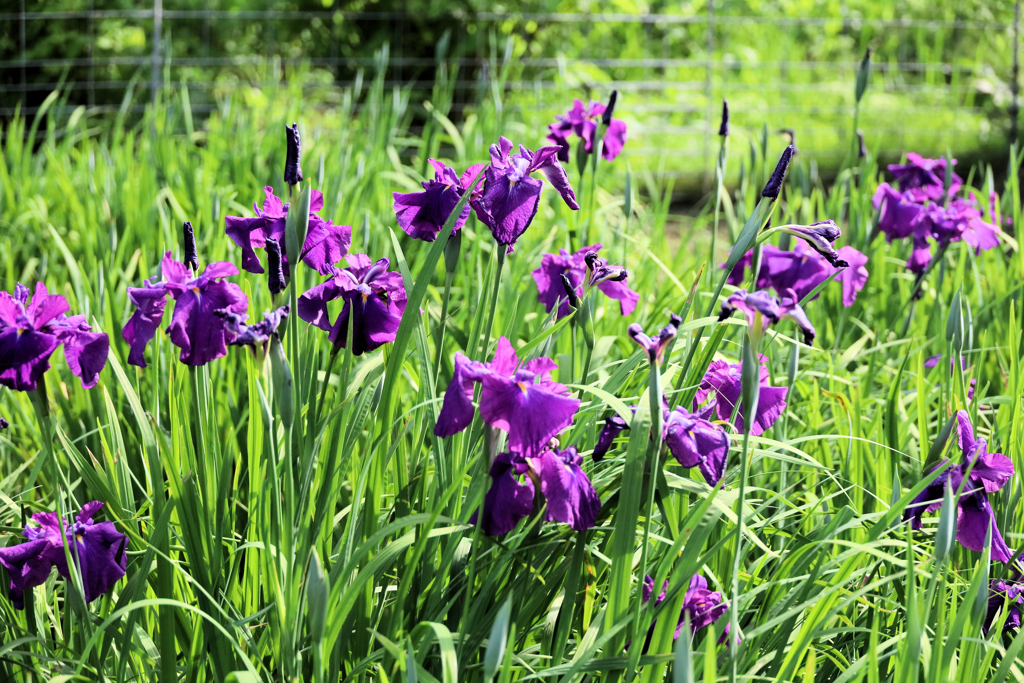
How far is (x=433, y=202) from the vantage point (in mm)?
1151

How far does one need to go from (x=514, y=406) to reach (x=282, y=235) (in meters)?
0.44

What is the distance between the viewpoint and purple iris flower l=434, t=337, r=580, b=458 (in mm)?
924

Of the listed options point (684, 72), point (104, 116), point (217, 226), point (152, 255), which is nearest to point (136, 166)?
point (152, 255)

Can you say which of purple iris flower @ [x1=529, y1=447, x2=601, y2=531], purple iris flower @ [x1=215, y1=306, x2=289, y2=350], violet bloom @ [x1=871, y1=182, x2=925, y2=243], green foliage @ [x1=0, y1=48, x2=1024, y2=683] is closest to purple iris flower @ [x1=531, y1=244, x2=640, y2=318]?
green foliage @ [x1=0, y1=48, x2=1024, y2=683]

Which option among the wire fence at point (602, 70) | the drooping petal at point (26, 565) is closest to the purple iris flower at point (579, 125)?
the drooping petal at point (26, 565)

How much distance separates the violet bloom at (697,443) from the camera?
974 millimetres

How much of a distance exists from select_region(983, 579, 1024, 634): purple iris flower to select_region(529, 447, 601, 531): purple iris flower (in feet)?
2.17

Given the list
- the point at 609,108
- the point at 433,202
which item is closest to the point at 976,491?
the point at 433,202

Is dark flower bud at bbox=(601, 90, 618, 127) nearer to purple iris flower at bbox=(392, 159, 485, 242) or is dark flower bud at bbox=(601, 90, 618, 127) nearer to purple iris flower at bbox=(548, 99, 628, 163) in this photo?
purple iris flower at bbox=(548, 99, 628, 163)

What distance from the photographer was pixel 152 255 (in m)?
2.60

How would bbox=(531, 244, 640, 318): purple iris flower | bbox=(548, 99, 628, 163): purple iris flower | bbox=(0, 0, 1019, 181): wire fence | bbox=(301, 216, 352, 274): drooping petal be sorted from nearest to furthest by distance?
bbox=(301, 216, 352, 274): drooping petal, bbox=(531, 244, 640, 318): purple iris flower, bbox=(548, 99, 628, 163): purple iris flower, bbox=(0, 0, 1019, 181): wire fence

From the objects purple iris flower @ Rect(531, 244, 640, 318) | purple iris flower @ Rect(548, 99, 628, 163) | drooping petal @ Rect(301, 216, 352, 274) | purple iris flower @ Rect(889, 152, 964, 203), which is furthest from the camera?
purple iris flower @ Rect(889, 152, 964, 203)

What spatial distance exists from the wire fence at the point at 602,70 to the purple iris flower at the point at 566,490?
16.1 feet

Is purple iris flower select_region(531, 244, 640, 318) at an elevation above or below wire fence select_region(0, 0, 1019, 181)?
below
